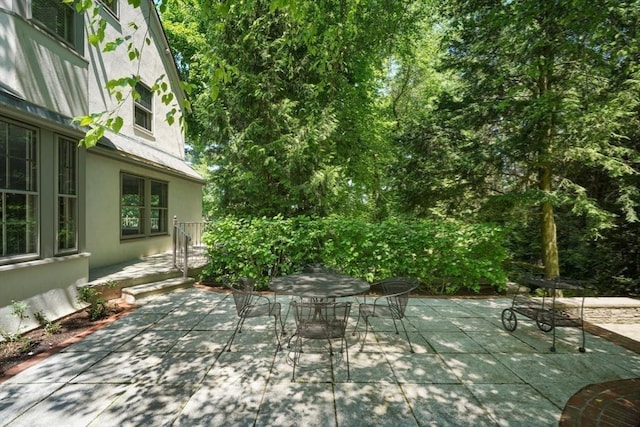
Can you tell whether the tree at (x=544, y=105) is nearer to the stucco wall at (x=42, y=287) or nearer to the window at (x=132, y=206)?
the stucco wall at (x=42, y=287)

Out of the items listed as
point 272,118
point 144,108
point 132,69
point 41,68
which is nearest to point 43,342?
point 41,68

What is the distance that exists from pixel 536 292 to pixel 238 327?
7977mm

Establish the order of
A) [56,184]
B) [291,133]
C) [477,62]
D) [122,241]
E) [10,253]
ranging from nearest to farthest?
[10,253] → [56,184] → [477,62] → [122,241] → [291,133]

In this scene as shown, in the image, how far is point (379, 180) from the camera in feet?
56.2

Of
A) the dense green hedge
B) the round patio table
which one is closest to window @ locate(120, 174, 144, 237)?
the dense green hedge

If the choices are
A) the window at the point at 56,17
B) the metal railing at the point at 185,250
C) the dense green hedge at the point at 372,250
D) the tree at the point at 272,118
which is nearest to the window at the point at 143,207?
the metal railing at the point at 185,250

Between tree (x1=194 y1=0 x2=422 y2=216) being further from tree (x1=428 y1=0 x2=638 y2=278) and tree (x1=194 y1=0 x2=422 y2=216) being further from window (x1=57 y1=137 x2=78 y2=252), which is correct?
window (x1=57 y1=137 x2=78 y2=252)

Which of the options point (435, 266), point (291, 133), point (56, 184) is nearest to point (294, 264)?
point (435, 266)

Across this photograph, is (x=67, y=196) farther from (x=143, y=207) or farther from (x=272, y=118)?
(x=272, y=118)

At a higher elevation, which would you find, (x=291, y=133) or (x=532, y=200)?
(x=291, y=133)

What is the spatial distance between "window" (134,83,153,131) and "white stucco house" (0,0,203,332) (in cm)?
102

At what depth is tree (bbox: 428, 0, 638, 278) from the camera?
627cm

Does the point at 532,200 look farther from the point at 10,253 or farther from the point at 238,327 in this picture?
the point at 10,253

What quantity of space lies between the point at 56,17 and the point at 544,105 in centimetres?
976
